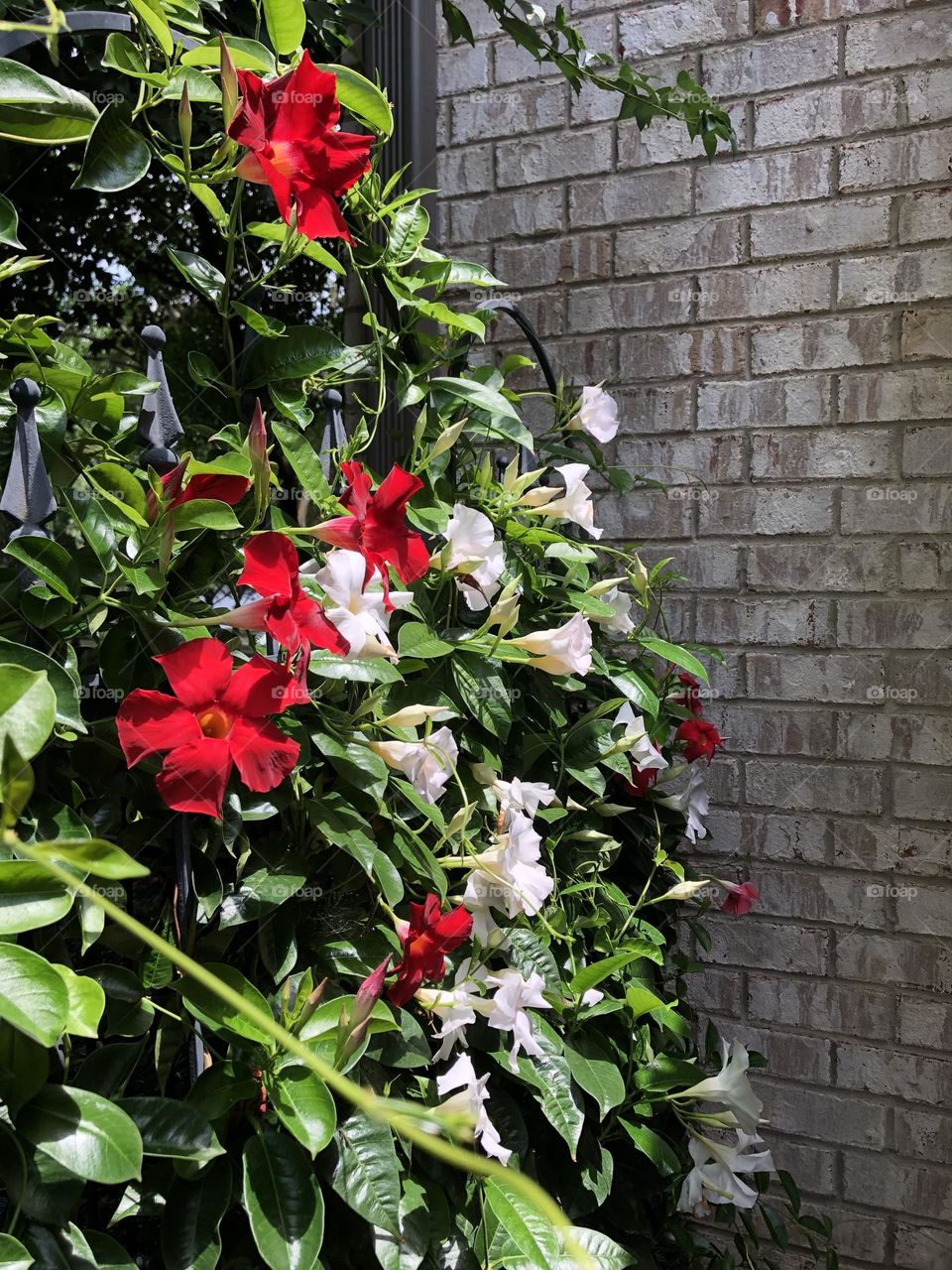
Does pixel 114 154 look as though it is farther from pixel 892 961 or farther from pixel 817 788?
pixel 892 961

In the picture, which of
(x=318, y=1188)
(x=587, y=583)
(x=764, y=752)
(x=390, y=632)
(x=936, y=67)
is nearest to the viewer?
(x=318, y=1188)

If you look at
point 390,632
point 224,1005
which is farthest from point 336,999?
point 390,632

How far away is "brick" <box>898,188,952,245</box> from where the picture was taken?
1610 millimetres

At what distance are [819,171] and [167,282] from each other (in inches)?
47.0

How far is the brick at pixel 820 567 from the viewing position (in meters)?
1.66

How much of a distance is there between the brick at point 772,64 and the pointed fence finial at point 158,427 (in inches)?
52.0

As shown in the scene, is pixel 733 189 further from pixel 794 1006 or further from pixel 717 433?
pixel 794 1006

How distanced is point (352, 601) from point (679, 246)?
1346 mm

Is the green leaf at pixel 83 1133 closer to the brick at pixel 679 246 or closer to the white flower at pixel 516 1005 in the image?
the white flower at pixel 516 1005

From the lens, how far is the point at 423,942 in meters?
0.77

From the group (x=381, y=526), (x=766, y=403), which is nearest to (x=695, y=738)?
(x=766, y=403)

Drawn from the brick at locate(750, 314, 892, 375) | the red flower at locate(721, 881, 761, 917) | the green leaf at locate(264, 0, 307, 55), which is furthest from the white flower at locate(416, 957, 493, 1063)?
the brick at locate(750, 314, 892, 375)

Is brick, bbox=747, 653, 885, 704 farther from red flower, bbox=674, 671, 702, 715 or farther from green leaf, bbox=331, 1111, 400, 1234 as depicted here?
green leaf, bbox=331, 1111, 400, 1234

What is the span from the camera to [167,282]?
6.70 ft
